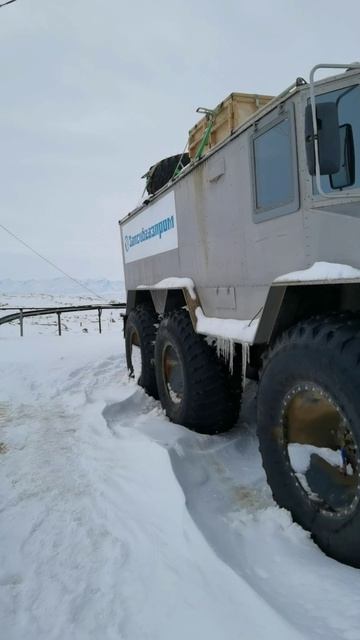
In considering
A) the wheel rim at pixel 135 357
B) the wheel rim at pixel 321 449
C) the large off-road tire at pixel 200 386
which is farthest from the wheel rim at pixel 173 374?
the wheel rim at pixel 321 449

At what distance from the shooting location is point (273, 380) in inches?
120

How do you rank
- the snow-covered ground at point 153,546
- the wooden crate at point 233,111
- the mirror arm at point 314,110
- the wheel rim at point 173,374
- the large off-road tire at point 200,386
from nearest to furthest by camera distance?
the snow-covered ground at point 153,546 < the mirror arm at point 314,110 < the wooden crate at point 233,111 < the large off-road tire at point 200,386 < the wheel rim at point 173,374

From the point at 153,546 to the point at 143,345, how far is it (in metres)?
3.88

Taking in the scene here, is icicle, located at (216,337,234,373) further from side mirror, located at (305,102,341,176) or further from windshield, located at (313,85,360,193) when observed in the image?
side mirror, located at (305,102,341,176)

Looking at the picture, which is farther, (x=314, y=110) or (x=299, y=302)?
(x=299, y=302)

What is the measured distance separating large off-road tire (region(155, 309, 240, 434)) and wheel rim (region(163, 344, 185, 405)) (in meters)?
0.01

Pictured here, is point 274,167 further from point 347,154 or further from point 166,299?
point 166,299

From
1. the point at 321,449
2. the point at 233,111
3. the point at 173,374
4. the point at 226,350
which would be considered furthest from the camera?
the point at 173,374

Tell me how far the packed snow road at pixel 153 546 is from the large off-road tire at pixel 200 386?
6.5 inches

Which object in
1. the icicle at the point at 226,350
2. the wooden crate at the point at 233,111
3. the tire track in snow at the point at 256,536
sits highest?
the wooden crate at the point at 233,111

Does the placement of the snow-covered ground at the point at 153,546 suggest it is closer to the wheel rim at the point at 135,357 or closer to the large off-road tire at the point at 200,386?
the large off-road tire at the point at 200,386

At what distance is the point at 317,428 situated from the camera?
2.78m

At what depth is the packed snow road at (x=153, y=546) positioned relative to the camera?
2.23m

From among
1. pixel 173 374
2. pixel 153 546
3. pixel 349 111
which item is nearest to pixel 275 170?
pixel 349 111
